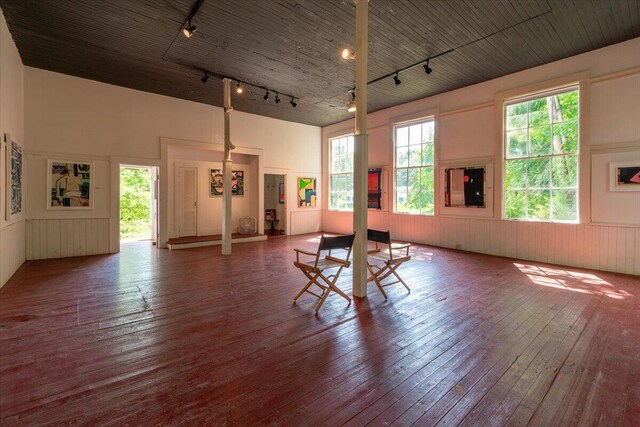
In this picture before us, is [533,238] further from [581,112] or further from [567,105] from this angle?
[567,105]

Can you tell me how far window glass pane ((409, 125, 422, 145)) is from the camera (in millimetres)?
7996

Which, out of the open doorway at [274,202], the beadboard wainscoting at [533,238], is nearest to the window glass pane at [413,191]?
the beadboard wainscoting at [533,238]

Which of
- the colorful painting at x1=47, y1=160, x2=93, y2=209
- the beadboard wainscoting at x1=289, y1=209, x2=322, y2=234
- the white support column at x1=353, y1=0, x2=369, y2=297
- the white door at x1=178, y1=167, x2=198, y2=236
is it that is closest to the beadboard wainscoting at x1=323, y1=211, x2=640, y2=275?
the beadboard wainscoting at x1=289, y1=209, x2=322, y2=234

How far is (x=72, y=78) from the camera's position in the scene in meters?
6.27

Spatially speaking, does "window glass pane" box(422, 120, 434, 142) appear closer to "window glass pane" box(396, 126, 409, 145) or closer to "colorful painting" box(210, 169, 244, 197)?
"window glass pane" box(396, 126, 409, 145)

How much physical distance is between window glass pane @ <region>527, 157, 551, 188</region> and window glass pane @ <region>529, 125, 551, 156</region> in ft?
0.48

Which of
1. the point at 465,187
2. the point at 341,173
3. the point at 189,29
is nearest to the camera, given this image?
the point at 189,29

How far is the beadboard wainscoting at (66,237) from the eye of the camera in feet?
19.5

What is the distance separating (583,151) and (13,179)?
9.50 metres

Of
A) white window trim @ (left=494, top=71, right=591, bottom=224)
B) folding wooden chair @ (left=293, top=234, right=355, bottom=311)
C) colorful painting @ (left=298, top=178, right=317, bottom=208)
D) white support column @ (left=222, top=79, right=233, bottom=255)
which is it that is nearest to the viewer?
folding wooden chair @ (left=293, top=234, right=355, bottom=311)

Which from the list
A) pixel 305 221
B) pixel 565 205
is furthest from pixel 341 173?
pixel 565 205

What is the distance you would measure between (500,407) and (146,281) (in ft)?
14.8

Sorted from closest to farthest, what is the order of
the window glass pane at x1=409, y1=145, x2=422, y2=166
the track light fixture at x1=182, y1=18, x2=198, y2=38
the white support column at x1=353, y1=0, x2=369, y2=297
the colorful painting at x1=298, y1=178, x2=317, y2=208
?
the white support column at x1=353, y1=0, x2=369, y2=297, the track light fixture at x1=182, y1=18, x2=198, y2=38, the window glass pane at x1=409, y1=145, x2=422, y2=166, the colorful painting at x1=298, y1=178, x2=317, y2=208

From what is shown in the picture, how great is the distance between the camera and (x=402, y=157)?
8375 mm
